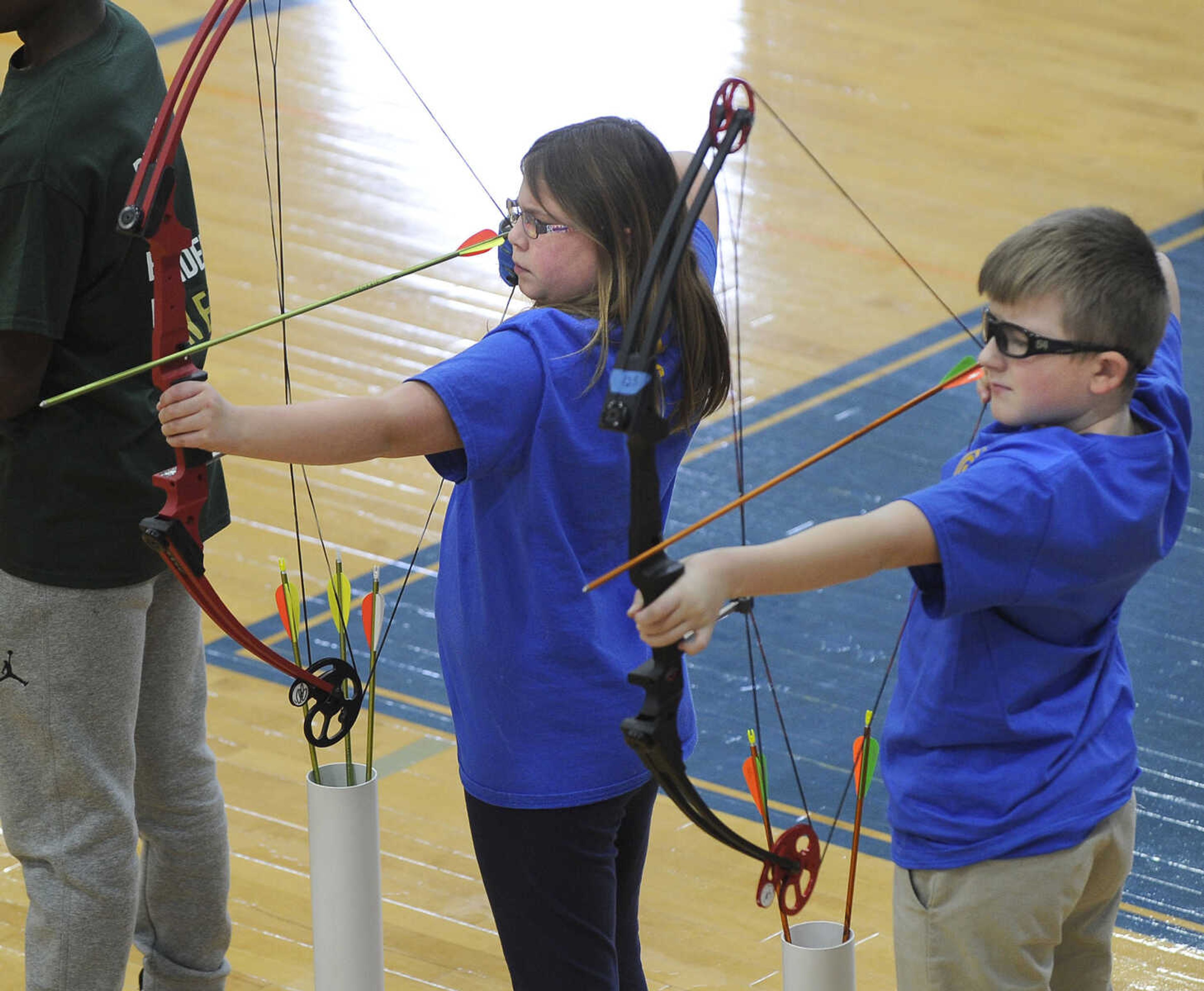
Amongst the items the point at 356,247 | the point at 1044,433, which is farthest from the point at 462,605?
the point at 356,247

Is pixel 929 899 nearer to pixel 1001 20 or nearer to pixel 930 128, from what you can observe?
pixel 930 128

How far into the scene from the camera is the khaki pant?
167 centimetres

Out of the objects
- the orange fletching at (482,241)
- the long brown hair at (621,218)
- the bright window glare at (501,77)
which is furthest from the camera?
the bright window glare at (501,77)

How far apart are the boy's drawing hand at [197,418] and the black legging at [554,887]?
49cm

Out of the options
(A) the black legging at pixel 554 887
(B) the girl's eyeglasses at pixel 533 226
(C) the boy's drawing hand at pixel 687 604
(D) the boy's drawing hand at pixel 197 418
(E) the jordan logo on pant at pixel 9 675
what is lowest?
(A) the black legging at pixel 554 887

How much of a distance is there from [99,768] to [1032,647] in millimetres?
1087

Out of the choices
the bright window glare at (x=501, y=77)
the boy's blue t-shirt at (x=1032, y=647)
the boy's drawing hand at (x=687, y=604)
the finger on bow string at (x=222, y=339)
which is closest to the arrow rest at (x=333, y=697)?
the finger on bow string at (x=222, y=339)

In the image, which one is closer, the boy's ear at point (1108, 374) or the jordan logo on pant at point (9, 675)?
the boy's ear at point (1108, 374)

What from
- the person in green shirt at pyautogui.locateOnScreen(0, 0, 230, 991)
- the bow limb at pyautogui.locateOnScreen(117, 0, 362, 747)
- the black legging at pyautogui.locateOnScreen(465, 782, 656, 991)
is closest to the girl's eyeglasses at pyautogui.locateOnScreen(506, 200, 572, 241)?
the bow limb at pyautogui.locateOnScreen(117, 0, 362, 747)

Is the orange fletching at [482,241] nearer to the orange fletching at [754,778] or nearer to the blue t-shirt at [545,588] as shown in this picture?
the blue t-shirt at [545,588]

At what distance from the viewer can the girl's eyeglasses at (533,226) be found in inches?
70.3

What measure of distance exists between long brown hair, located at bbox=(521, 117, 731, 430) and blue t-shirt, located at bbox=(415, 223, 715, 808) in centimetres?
2

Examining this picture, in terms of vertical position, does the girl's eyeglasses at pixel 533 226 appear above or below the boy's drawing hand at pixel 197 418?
above

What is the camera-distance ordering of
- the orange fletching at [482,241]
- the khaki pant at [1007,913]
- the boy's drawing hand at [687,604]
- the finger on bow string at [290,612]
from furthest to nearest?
the finger on bow string at [290,612]
the orange fletching at [482,241]
the khaki pant at [1007,913]
the boy's drawing hand at [687,604]
